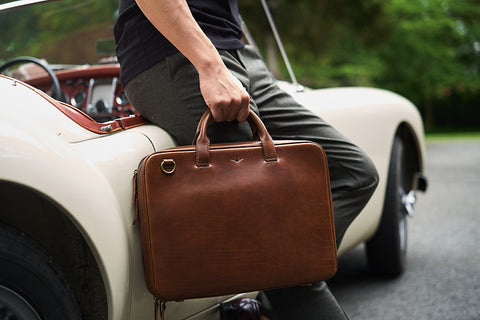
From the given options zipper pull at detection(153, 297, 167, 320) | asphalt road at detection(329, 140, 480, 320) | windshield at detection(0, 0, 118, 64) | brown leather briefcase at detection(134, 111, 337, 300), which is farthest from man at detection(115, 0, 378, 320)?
windshield at detection(0, 0, 118, 64)

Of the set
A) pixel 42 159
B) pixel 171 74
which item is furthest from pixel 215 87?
pixel 42 159

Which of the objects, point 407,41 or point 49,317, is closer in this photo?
point 49,317

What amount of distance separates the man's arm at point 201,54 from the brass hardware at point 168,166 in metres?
0.20

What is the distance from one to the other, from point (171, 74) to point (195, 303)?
69 centimetres

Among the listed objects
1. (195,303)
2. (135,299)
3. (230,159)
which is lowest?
(195,303)

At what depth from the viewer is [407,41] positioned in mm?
26953

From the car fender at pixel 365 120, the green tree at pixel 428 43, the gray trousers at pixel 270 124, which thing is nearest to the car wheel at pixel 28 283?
the gray trousers at pixel 270 124

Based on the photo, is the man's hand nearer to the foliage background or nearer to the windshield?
the windshield

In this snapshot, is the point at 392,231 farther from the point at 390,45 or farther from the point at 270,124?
the point at 390,45

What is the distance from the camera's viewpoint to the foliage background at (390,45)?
1859 cm

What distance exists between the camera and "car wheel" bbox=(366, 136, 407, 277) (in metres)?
3.22

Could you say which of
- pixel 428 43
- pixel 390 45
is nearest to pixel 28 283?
pixel 428 43

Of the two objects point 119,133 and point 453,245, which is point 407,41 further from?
point 119,133

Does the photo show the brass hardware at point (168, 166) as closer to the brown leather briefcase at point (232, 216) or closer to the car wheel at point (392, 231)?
the brown leather briefcase at point (232, 216)
